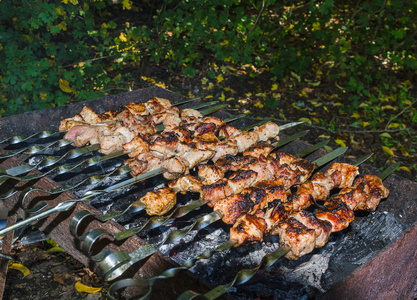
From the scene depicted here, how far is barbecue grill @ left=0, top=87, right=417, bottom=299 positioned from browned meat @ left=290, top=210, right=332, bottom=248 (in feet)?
0.35

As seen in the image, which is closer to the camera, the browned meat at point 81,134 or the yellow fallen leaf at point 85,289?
the browned meat at point 81,134

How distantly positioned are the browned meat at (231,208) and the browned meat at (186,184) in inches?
11.1

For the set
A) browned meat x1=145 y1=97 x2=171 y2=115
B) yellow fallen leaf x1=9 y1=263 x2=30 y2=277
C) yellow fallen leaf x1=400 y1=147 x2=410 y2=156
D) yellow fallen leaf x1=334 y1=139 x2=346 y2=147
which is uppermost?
browned meat x1=145 y1=97 x2=171 y2=115

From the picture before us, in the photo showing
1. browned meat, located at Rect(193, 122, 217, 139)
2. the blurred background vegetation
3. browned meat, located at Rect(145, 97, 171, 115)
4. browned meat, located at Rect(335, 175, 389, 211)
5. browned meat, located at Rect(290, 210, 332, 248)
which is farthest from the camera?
the blurred background vegetation

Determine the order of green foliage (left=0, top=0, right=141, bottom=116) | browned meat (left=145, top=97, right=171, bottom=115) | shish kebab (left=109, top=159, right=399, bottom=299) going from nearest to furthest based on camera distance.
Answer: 1. shish kebab (left=109, top=159, right=399, bottom=299)
2. browned meat (left=145, top=97, right=171, bottom=115)
3. green foliage (left=0, top=0, right=141, bottom=116)

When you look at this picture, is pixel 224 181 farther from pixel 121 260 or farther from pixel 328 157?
pixel 121 260

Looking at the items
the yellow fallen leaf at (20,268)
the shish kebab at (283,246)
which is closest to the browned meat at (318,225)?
the shish kebab at (283,246)

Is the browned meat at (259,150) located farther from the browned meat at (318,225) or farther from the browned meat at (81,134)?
the browned meat at (81,134)

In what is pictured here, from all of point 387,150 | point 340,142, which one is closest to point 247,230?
point 340,142

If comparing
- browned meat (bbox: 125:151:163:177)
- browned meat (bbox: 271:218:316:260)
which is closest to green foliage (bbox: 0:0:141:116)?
browned meat (bbox: 125:151:163:177)

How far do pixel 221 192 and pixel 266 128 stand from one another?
3.31 feet

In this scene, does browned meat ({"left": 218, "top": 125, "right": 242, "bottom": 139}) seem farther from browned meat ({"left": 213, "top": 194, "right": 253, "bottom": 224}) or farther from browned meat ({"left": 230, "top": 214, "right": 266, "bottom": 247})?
browned meat ({"left": 230, "top": 214, "right": 266, "bottom": 247})

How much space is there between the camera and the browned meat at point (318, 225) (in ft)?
7.44

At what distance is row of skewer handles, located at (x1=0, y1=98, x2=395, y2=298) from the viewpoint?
215cm
